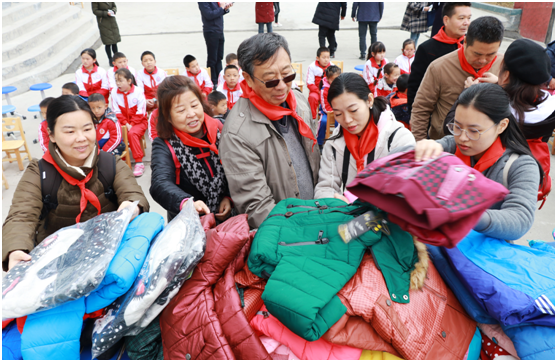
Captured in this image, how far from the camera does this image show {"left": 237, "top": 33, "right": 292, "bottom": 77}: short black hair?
67.7 inches

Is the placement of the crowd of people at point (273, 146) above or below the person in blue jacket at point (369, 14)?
below

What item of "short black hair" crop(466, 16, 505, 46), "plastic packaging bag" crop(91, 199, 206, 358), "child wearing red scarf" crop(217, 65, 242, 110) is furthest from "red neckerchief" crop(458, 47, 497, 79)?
"child wearing red scarf" crop(217, 65, 242, 110)

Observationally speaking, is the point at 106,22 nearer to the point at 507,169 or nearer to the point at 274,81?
the point at 274,81

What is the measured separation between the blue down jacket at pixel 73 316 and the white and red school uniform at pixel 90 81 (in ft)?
19.4

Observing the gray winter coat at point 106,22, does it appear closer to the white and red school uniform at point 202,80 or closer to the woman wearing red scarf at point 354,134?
the white and red school uniform at point 202,80

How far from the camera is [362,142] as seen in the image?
1.89 m

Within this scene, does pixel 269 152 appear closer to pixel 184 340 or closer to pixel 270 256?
pixel 270 256

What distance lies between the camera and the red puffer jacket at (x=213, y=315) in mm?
1138

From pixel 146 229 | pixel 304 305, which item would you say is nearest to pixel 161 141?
pixel 146 229

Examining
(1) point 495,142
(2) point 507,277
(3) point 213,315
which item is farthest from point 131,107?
(2) point 507,277

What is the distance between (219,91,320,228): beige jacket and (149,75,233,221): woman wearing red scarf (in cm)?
33

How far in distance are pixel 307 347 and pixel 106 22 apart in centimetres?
963

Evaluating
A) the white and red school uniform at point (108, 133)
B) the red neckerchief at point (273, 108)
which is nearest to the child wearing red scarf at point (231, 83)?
the white and red school uniform at point (108, 133)

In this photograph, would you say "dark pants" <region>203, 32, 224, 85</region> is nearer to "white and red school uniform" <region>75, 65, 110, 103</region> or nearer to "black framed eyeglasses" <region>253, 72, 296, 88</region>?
"white and red school uniform" <region>75, 65, 110, 103</region>
